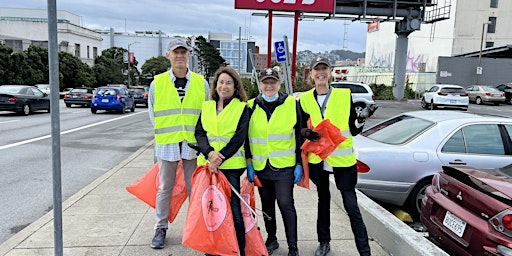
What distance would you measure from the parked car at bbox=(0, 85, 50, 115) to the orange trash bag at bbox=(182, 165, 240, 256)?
1718 centimetres

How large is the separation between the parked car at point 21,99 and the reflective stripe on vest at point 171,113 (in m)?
16.5

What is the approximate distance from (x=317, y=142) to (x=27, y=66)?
1704 inches

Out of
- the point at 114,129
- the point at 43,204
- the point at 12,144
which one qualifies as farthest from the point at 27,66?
the point at 43,204

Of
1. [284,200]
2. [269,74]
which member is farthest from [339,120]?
[284,200]

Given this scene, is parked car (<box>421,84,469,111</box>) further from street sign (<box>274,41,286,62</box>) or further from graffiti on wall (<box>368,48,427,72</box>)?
graffiti on wall (<box>368,48,427,72</box>)

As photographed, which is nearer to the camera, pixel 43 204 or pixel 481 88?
pixel 43 204

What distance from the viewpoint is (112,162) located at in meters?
8.34

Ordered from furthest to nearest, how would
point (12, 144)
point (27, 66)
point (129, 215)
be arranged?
point (27, 66) < point (12, 144) < point (129, 215)

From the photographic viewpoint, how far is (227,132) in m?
3.21

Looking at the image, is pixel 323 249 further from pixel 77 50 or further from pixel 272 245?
pixel 77 50

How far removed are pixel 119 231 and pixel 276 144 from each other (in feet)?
6.66

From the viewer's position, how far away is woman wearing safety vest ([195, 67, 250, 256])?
3.17 m

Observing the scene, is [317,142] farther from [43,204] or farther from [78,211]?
[43,204]

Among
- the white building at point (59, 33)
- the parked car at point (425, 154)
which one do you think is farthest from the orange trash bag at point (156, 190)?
the white building at point (59, 33)
